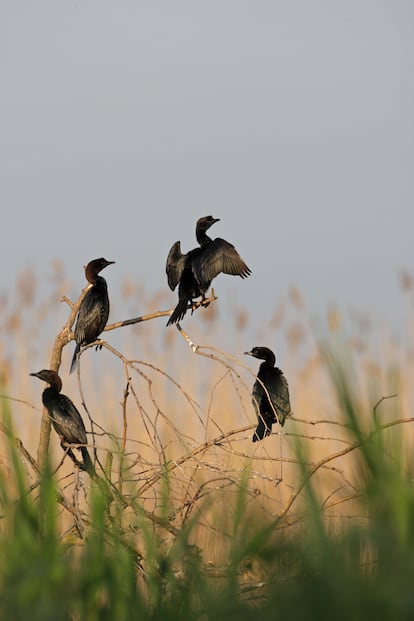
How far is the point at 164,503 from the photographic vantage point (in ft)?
7.14

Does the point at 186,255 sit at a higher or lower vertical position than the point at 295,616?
higher

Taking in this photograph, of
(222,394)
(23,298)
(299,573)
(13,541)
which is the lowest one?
(299,573)

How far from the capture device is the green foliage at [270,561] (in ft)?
4.98

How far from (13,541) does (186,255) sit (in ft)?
13.1

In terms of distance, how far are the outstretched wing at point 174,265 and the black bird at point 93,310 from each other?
384 mm

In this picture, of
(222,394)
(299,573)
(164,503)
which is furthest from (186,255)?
(299,573)

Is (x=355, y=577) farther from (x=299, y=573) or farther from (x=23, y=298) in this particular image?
(x=23, y=298)

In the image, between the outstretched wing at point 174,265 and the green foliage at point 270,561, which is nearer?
the green foliage at point 270,561

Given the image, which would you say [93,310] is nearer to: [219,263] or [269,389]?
[219,263]

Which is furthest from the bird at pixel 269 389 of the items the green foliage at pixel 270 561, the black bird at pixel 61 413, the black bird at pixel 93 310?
the green foliage at pixel 270 561

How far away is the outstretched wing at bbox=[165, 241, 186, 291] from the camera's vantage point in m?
5.87

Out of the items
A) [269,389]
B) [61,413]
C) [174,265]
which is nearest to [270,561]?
[61,413]

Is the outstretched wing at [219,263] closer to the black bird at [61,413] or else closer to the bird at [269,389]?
the bird at [269,389]

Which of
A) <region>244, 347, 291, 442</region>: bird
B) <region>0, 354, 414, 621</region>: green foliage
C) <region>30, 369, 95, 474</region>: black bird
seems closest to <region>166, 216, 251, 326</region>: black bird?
<region>244, 347, 291, 442</region>: bird
